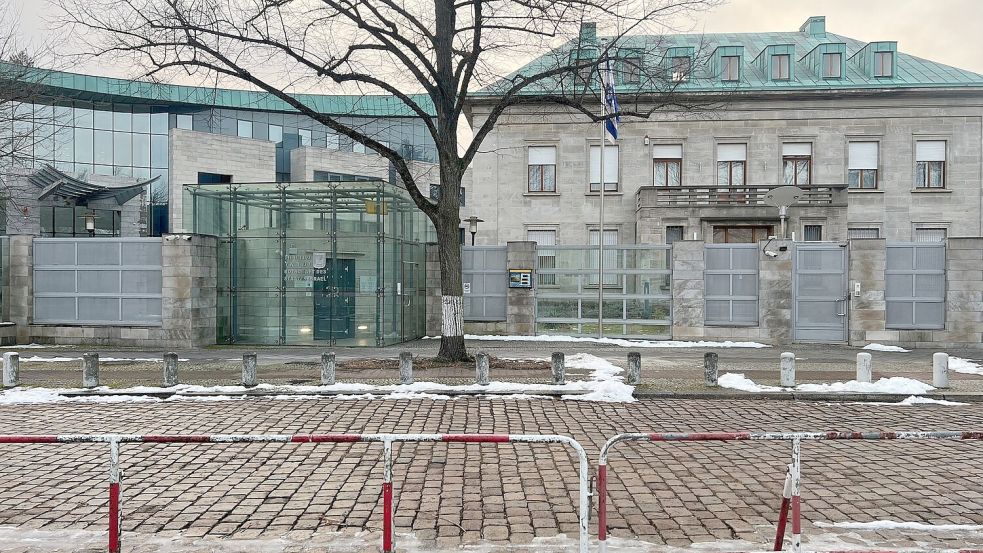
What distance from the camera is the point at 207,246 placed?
20.1 metres

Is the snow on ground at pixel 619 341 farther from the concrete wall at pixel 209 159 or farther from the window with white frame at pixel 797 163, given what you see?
the concrete wall at pixel 209 159

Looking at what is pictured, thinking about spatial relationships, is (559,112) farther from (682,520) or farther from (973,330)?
(682,520)

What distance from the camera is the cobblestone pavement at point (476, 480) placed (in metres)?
5.48

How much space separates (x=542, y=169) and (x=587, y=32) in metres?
18.5

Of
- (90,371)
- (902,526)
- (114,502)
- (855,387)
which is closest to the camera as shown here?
(114,502)

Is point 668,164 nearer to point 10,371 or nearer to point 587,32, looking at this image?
point 587,32

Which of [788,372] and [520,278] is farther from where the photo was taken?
[520,278]

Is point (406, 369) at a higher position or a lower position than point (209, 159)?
lower

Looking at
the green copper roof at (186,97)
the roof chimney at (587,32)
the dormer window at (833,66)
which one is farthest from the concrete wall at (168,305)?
the dormer window at (833,66)

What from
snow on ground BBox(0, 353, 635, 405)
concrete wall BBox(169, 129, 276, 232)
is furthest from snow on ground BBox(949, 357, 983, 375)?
concrete wall BBox(169, 129, 276, 232)

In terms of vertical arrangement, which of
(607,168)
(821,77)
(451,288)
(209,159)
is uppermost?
(821,77)

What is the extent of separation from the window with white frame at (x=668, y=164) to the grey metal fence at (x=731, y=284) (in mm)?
12363

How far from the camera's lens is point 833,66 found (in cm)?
3419

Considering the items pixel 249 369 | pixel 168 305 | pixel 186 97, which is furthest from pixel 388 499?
pixel 186 97
